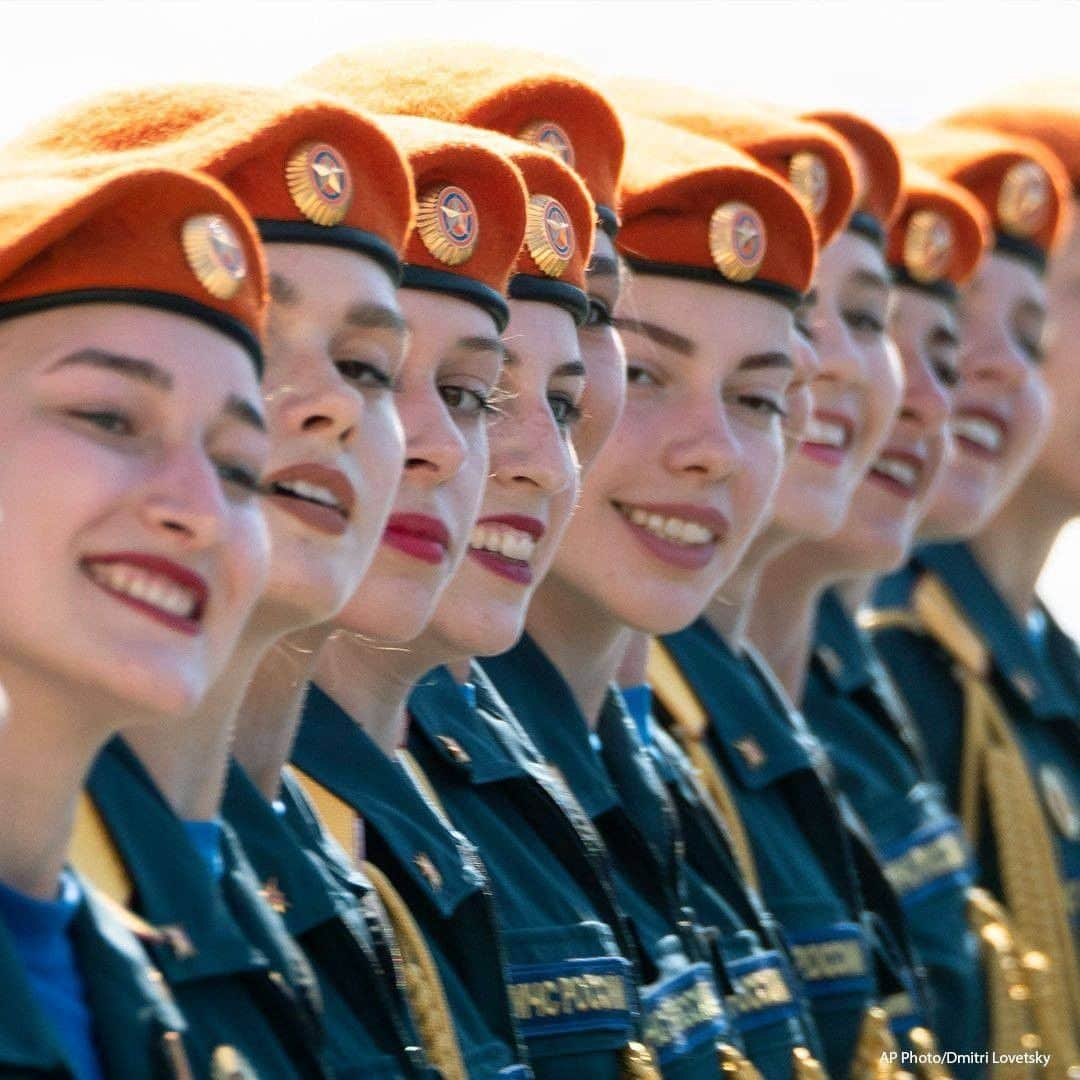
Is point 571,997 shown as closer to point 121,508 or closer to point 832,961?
point 832,961

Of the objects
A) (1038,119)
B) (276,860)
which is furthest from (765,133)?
(1038,119)

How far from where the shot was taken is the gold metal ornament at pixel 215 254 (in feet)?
10.7

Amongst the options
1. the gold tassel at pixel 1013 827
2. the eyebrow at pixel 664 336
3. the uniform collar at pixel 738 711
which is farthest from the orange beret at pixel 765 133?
the gold tassel at pixel 1013 827

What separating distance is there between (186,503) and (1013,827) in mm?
3903

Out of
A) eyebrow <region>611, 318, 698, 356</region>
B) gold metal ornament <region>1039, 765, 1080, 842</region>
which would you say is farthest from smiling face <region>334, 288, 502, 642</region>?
gold metal ornament <region>1039, 765, 1080, 842</region>

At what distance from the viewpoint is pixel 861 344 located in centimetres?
597

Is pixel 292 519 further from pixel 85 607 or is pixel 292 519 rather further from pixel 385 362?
pixel 85 607

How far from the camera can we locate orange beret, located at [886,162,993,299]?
21.0 ft

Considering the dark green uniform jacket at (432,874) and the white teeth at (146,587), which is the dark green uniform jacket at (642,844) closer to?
the dark green uniform jacket at (432,874)

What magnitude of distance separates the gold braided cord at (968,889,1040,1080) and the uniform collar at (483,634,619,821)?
1.51 meters

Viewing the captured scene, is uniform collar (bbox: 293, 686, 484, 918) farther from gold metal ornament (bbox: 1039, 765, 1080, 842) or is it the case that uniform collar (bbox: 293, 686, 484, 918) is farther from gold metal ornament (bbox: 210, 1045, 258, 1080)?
gold metal ornament (bbox: 1039, 765, 1080, 842)

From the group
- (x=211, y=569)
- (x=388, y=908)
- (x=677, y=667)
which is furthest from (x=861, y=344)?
(x=211, y=569)

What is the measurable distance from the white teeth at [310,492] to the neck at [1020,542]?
3.95 metres

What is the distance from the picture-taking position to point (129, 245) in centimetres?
321
